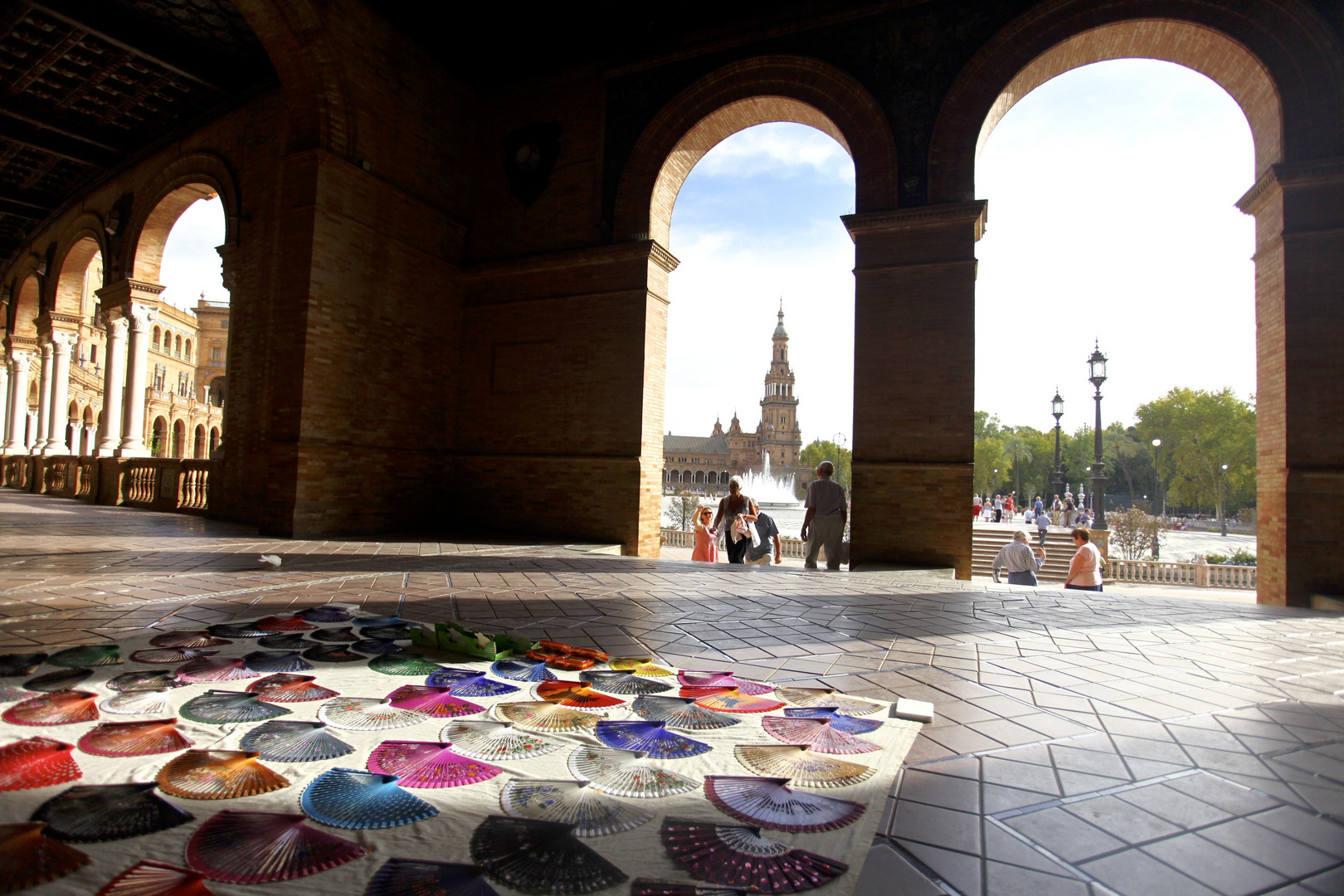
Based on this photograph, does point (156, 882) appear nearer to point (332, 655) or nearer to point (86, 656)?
point (332, 655)

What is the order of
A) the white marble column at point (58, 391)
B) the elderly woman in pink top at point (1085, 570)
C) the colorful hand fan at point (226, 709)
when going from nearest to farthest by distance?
1. the colorful hand fan at point (226, 709)
2. the elderly woman in pink top at point (1085, 570)
3. the white marble column at point (58, 391)

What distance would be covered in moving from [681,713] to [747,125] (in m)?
10.3

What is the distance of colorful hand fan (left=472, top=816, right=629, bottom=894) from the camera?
58.9 inches

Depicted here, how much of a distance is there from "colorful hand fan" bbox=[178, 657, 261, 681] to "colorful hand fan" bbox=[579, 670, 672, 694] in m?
1.51

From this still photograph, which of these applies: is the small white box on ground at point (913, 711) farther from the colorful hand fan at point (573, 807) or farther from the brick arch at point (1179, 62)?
the brick arch at point (1179, 62)

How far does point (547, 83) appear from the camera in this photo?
1140 centimetres

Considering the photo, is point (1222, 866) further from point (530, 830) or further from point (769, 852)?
point (530, 830)

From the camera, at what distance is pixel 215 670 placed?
305 centimetres

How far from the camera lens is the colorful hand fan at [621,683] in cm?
301

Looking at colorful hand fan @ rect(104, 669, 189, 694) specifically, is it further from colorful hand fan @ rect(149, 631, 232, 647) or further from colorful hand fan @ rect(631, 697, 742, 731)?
colorful hand fan @ rect(631, 697, 742, 731)

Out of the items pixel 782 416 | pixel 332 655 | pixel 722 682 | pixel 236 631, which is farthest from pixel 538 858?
pixel 782 416

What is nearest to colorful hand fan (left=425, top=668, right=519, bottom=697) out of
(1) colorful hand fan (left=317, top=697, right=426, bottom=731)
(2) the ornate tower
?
(1) colorful hand fan (left=317, top=697, right=426, bottom=731)

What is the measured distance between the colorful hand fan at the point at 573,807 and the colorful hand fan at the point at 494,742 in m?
0.22

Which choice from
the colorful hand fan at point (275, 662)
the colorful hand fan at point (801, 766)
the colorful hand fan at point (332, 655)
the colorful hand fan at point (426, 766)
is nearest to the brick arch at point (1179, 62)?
the colorful hand fan at point (801, 766)
